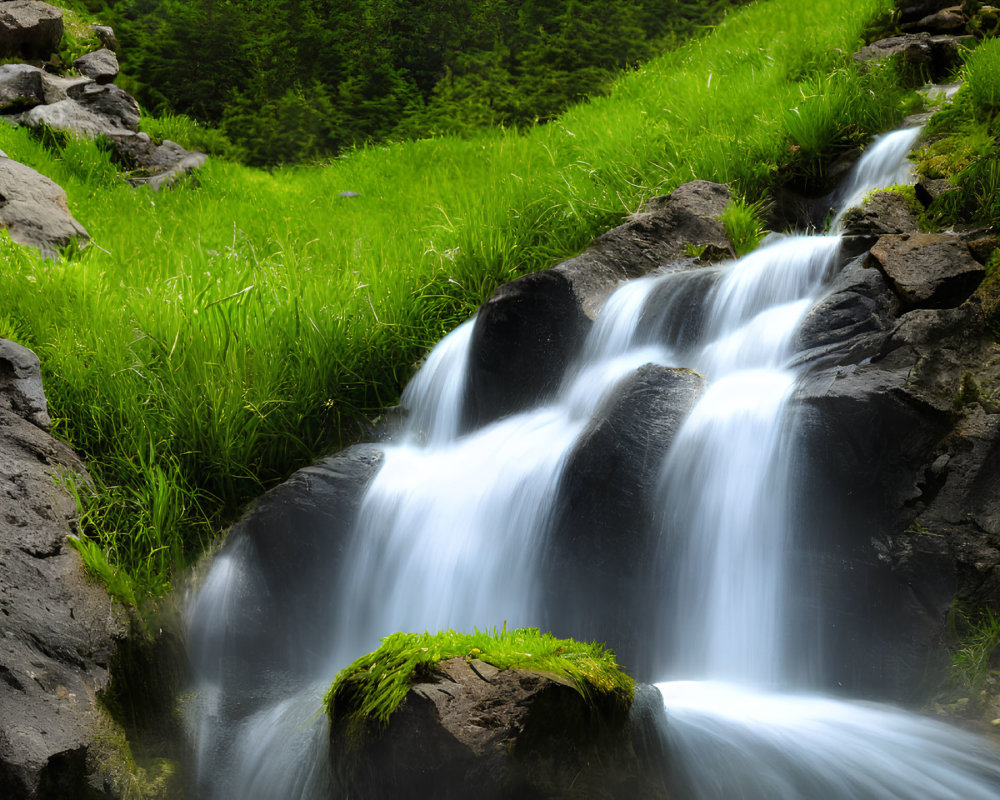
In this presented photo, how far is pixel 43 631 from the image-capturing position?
2.22 m

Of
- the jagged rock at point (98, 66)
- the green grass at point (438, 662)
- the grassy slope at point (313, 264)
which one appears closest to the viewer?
the green grass at point (438, 662)

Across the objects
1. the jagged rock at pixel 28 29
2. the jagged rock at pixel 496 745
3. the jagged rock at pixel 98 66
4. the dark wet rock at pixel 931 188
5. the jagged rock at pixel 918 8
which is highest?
the jagged rock at pixel 28 29

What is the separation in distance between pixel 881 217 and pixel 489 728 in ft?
10.3

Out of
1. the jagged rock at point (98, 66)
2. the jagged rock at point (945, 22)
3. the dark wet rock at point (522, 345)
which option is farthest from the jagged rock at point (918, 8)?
the jagged rock at point (98, 66)

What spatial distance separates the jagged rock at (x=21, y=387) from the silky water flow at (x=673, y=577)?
841 millimetres

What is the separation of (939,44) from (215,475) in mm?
5559

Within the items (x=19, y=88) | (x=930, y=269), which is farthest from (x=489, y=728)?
(x=19, y=88)

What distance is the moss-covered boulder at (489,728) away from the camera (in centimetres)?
174

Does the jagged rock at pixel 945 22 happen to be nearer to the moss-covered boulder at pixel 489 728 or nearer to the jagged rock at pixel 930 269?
the jagged rock at pixel 930 269

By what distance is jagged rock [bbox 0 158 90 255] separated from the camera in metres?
4.81

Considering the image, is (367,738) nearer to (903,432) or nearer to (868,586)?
(868,586)

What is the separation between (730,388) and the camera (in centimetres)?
295

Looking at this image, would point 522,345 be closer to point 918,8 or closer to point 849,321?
point 849,321

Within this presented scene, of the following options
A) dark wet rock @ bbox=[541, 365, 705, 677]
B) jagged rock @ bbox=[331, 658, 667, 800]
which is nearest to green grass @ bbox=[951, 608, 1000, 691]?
dark wet rock @ bbox=[541, 365, 705, 677]
